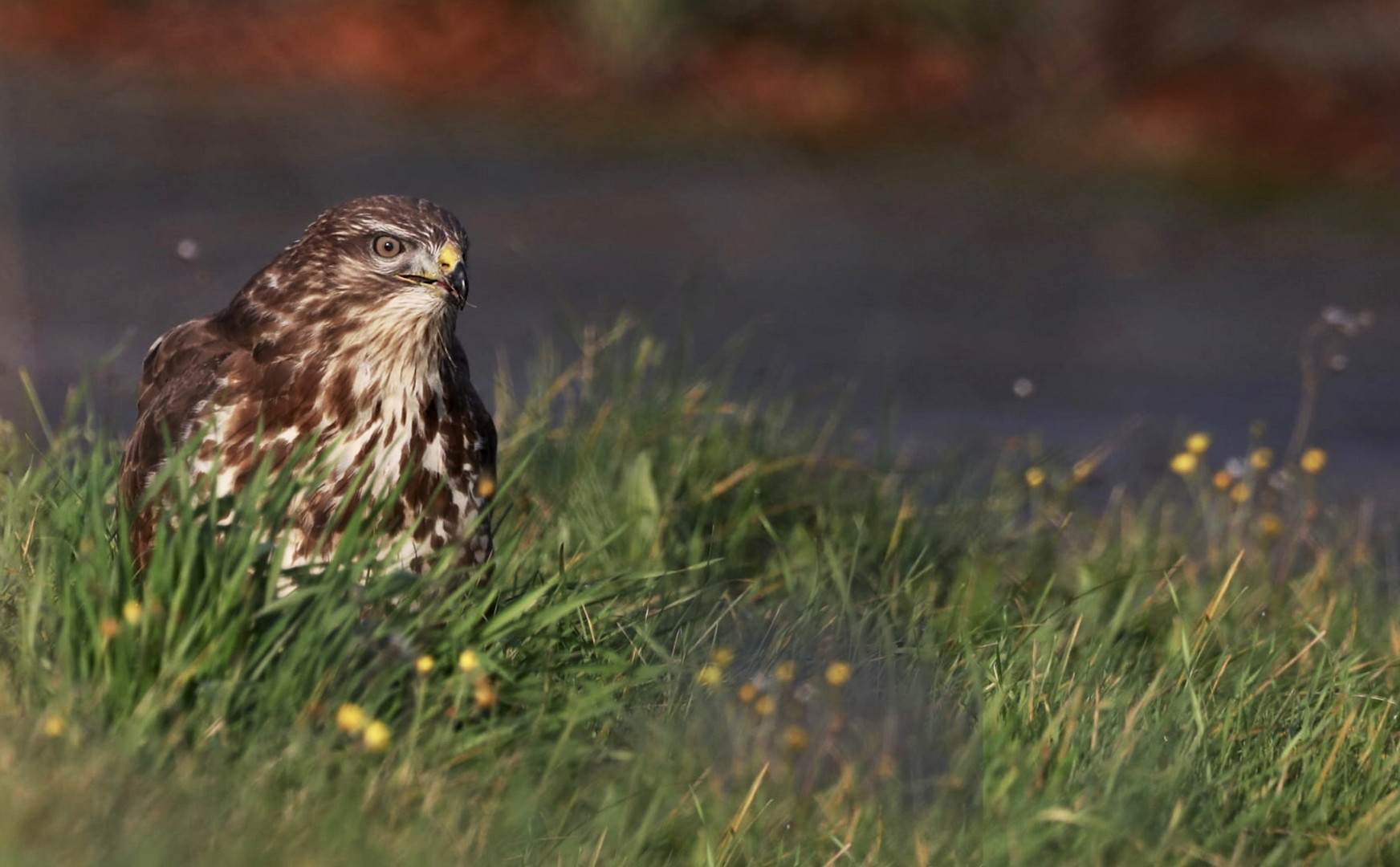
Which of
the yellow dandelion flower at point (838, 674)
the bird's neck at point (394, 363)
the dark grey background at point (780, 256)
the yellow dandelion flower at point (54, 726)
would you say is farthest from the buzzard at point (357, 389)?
the dark grey background at point (780, 256)

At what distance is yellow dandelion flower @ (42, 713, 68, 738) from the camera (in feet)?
10.4

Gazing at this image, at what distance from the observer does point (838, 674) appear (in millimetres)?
3766

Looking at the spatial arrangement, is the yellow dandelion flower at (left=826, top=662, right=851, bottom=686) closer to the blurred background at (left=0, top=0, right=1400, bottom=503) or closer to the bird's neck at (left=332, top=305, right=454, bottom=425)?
the bird's neck at (left=332, top=305, right=454, bottom=425)

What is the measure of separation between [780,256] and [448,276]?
24.3ft

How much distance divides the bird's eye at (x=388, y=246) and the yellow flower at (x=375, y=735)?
1333mm

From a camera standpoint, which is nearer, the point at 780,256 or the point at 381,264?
the point at 381,264

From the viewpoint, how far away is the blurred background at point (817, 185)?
945 cm

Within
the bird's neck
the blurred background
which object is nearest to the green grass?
the bird's neck

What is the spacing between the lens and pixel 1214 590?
17.9 ft

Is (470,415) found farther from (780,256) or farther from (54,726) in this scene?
(780,256)

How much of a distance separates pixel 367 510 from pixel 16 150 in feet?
30.1

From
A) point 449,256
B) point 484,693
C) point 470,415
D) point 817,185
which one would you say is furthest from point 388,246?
point 817,185

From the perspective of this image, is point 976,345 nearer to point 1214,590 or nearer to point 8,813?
point 1214,590

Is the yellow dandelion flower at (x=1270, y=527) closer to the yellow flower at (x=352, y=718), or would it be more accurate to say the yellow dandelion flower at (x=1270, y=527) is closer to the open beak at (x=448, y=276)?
the open beak at (x=448, y=276)
